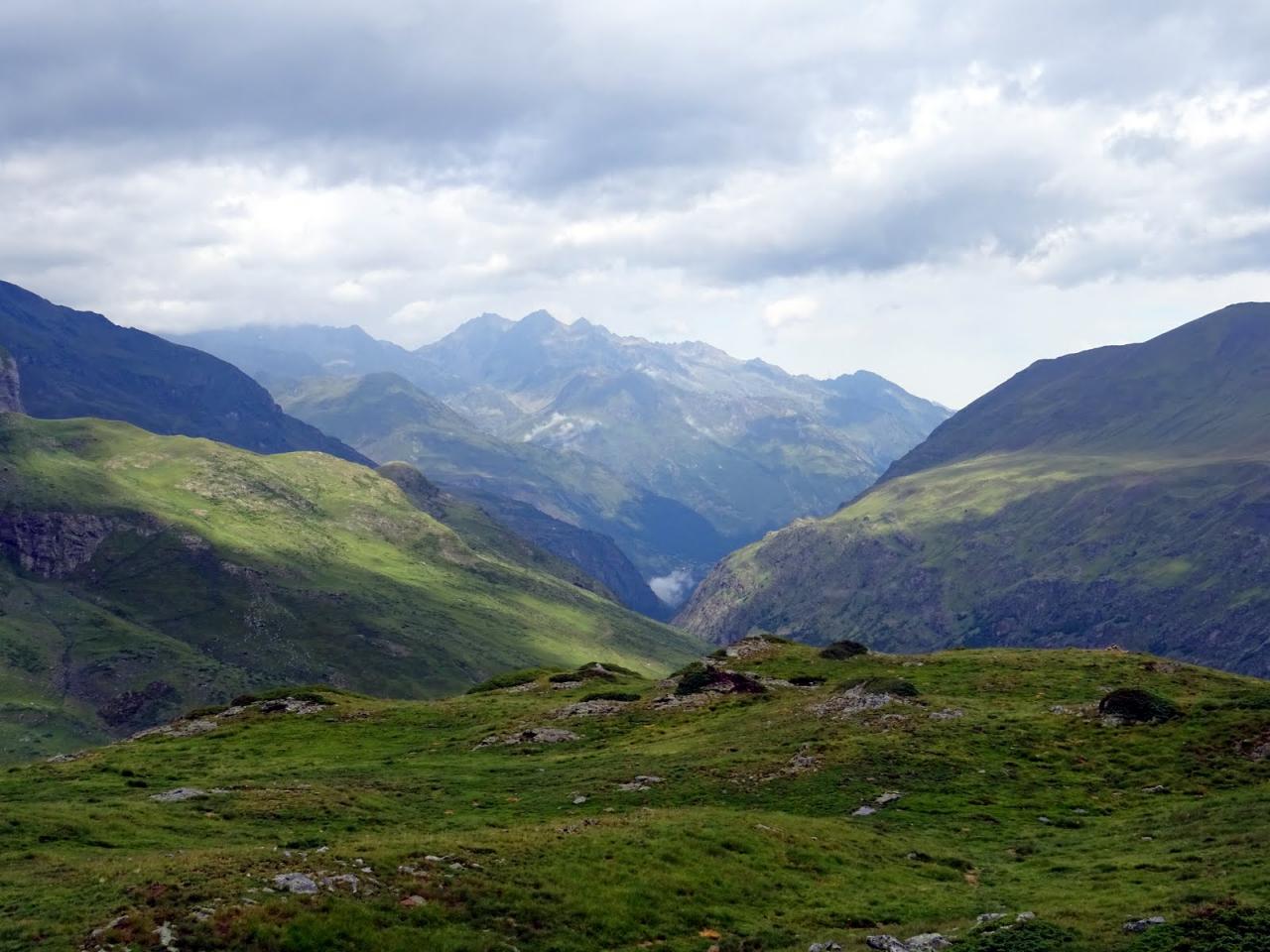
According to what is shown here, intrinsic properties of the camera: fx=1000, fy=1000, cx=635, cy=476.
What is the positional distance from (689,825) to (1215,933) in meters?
22.2

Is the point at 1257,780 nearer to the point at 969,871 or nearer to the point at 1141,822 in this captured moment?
the point at 1141,822

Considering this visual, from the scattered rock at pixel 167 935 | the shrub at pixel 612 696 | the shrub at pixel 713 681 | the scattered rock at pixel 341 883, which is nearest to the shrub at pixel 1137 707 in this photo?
the shrub at pixel 713 681

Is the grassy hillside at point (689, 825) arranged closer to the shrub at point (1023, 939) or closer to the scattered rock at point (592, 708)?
the shrub at point (1023, 939)

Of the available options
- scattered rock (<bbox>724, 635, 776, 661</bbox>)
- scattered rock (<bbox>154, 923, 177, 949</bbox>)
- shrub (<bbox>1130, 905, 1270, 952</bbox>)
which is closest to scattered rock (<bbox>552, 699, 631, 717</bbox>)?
scattered rock (<bbox>724, 635, 776, 661</bbox>)

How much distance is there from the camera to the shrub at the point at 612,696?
88938 millimetres

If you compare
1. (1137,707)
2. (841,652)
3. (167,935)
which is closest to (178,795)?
(167,935)

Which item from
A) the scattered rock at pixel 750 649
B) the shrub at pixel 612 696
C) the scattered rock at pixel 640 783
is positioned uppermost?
the scattered rock at pixel 640 783

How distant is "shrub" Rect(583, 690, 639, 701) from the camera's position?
8894cm

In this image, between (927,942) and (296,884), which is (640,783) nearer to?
(296,884)

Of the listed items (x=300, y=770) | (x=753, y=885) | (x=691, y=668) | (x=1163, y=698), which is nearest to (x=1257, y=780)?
(x=1163, y=698)

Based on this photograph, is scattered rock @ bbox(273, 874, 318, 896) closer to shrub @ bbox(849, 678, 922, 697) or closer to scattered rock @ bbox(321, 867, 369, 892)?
scattered rock @ bbox(321, 867, 369, 892)

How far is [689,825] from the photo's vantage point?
46844mm

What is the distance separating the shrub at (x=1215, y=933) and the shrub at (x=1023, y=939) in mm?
2268

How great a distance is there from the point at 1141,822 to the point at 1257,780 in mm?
8796
